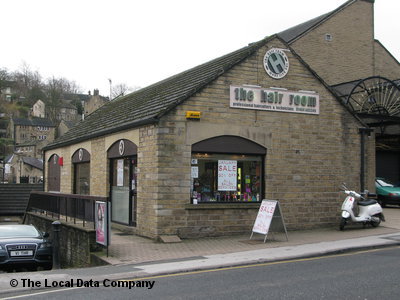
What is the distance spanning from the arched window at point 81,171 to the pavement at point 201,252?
5068mm

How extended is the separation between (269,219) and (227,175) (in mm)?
2177

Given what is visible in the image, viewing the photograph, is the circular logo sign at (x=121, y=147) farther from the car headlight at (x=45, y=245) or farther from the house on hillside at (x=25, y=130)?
the house on hillside at (x=25, y=130)

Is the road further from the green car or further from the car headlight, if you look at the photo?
the green car

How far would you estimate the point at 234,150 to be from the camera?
14258 millimetres

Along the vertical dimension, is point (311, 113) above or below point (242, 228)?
above

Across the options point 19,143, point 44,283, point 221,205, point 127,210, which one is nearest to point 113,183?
point 127,210

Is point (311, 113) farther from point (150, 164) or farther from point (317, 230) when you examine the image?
point (150, 164)

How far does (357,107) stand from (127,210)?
43.4ft

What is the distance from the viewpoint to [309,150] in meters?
15.3

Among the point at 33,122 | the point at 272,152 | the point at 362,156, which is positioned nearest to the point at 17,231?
the point at 272,152

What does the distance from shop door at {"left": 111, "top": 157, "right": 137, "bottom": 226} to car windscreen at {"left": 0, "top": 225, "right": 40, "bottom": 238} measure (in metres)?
3.23

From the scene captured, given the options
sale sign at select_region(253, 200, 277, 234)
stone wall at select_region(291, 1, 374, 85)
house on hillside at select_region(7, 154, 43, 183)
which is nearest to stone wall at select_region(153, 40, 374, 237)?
sale sign at select_region(253, 200, 277, 234)

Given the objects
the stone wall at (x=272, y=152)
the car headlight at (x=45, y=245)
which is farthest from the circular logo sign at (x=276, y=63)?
the car headlight at (x=45, y=245)

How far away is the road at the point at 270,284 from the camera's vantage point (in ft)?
23.1
